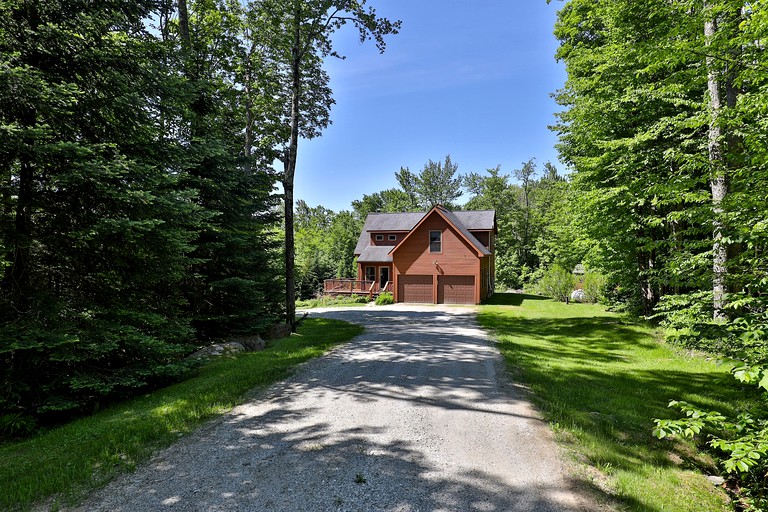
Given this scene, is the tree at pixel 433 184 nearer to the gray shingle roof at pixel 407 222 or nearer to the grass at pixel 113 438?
the gray shingle roof at pixel 407 222

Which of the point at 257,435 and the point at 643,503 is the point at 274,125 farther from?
the point at 643,503

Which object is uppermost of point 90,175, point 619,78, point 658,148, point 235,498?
point 619,78

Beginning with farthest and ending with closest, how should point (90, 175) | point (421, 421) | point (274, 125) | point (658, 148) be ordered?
1. point (274, 125)
2. point (658, 148)
3. point (90, 175)
4. point (421, 421)

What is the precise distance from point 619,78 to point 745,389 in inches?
390

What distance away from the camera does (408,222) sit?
33531mm

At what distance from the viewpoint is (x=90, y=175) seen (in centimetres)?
623

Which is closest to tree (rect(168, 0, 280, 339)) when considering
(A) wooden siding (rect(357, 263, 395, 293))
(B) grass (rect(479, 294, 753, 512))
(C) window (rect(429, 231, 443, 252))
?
(B) grass (rect(479, 294, 753, 512))

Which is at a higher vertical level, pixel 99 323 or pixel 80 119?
pixel 80 119

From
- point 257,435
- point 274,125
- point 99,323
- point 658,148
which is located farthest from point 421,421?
point 274,125

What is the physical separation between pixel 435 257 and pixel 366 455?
22.0 metres

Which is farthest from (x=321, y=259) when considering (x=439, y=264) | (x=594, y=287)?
(x=594, y=287)

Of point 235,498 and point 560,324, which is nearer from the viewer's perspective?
point 235,498

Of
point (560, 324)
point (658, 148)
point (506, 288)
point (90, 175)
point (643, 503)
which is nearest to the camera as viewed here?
point (643, 503)

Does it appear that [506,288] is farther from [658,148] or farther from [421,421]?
[421,421]
